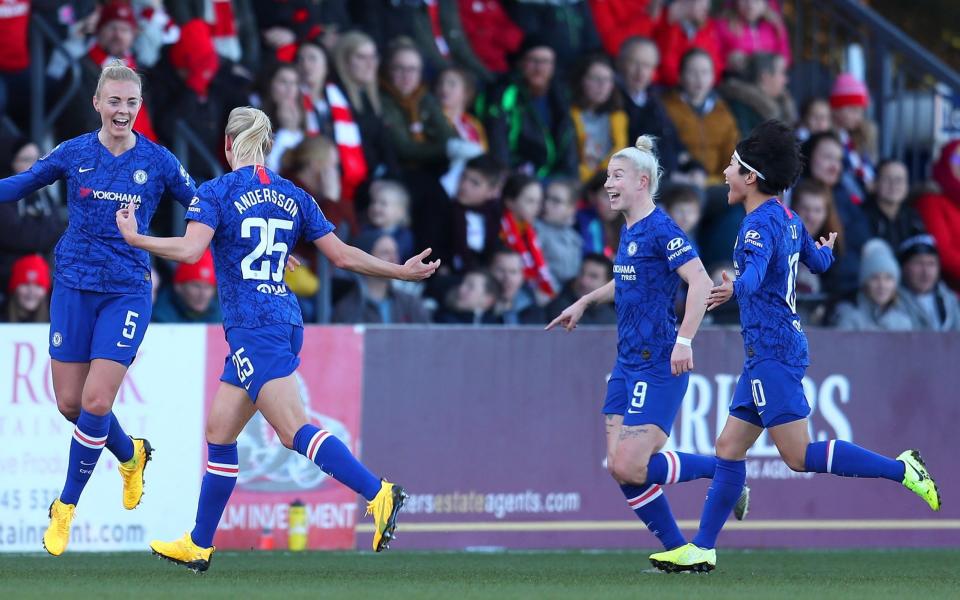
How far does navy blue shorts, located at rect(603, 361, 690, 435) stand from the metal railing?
8.27m

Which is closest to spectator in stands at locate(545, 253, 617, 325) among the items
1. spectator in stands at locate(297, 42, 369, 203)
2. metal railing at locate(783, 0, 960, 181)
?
spectator in stands at locate(297, 42, 369, 203)

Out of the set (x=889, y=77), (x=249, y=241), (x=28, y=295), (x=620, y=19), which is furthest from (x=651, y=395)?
(x=889, y=77)

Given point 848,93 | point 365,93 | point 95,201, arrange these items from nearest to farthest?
1. point 95,201
2. point 365,93
3. point 848,93

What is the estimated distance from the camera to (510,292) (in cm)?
1334

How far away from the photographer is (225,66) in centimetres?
1341

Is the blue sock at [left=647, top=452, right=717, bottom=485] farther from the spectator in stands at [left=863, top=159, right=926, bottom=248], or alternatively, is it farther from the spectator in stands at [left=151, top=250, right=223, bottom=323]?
the spectator in stands at [left=863, top=159, right=926, bottom=248]

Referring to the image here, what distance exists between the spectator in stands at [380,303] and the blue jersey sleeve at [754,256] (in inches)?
173

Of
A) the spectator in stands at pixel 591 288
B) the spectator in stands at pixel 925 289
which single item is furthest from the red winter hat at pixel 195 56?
the spectator in stands at pixel 925 289

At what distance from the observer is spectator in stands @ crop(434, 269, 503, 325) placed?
514 inches

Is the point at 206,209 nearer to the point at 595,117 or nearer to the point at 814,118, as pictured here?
the point at 595,117

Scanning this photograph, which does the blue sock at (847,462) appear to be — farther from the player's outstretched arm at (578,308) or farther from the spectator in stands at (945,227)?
the spectator in stands at (945,227)

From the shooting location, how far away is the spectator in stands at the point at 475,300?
42.9 ft

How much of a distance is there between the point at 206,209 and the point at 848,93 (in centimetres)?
960

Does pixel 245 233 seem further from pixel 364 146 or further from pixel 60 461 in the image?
pixel 364 146
